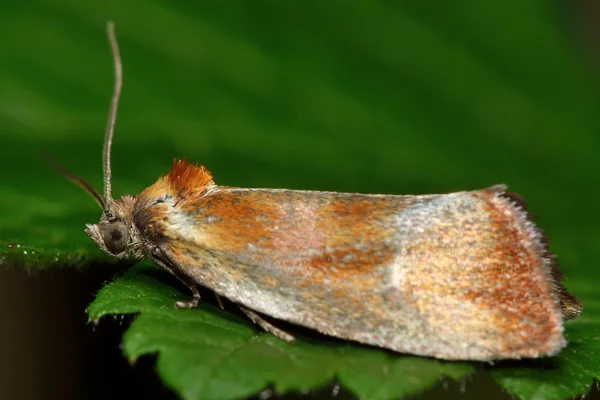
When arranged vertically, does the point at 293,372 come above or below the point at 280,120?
below

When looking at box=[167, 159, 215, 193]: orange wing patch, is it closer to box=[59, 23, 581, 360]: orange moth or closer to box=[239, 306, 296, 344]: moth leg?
box=[59, 23, 581, 360]: orange moth

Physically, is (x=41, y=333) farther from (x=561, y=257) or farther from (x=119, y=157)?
(x=561, y=257)

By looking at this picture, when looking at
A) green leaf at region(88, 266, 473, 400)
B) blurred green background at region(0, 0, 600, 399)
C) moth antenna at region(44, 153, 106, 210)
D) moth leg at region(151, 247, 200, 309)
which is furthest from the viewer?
blurred green background at region(0, 0, 600, 399)

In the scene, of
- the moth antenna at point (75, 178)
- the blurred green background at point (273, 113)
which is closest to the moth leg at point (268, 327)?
the moth antenna at point (75, 178)

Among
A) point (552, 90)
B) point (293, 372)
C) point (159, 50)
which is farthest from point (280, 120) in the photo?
point (293, 372)

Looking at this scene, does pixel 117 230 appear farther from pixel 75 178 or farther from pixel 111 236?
pixel 75 178

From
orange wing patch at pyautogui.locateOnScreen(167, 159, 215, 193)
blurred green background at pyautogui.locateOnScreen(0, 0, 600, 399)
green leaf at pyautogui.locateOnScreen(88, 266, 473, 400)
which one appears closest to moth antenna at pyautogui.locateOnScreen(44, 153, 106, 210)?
blurred green background at pyautogui.locateOnScreen(0, 0, 600, 399)

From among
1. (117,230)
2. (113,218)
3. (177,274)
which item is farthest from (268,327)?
(113,218)
